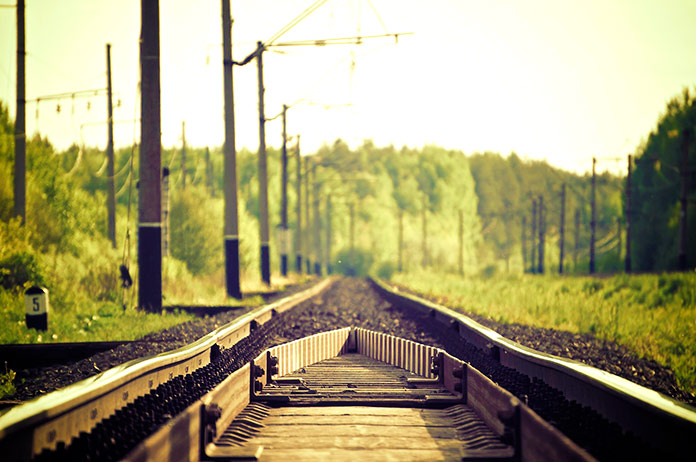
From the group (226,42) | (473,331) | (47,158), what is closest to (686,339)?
(473,331)

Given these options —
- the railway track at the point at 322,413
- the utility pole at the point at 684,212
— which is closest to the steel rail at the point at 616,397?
the railway track at the point at 322,413

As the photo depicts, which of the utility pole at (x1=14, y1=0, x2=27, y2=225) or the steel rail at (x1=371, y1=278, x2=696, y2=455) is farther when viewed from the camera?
the utility pole at (x1=14, y1=0, x2=27, y2=225)

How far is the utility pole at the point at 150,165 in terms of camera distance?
17047mm

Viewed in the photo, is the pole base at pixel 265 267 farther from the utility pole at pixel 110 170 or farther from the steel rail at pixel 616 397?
the steel rail at pixel 616 397

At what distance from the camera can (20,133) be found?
22.2m

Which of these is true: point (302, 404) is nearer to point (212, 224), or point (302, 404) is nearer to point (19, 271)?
point (19, 271)

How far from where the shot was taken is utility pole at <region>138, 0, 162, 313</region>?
55.9ft

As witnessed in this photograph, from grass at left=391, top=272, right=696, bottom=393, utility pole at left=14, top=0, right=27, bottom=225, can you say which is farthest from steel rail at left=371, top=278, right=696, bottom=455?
utility pole at left=14, top=0, right=27, bottom=225

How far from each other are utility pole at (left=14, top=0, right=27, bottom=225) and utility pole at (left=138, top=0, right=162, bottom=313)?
570 centimetres

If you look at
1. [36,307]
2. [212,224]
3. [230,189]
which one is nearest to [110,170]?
[212,224]

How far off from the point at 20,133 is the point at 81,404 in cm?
1886

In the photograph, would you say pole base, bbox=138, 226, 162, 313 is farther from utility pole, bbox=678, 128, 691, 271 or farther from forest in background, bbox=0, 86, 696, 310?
utility pole, bbox=678, 128, 691, 271

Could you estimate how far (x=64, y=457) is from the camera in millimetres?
4449

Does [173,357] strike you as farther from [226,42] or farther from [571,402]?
[226,42]
